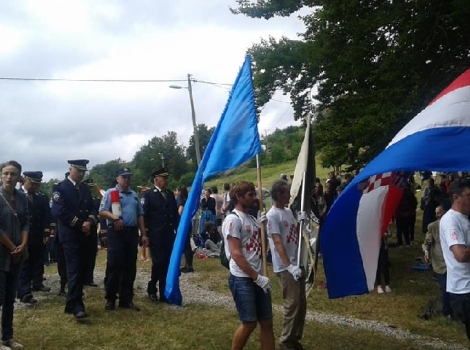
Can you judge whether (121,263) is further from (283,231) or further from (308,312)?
(308,312)

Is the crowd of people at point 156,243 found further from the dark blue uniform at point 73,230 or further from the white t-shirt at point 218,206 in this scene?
the white t-shirt at point 218,206

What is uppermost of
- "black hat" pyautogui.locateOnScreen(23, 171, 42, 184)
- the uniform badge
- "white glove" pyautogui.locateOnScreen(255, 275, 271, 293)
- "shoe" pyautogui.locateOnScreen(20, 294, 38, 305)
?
"black hat" pyautogui.locateOnScreen(23, 171, 42, 184)

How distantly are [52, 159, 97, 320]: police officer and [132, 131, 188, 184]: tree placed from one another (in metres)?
53.2

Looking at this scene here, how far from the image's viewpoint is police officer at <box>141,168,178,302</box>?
837 centimetres

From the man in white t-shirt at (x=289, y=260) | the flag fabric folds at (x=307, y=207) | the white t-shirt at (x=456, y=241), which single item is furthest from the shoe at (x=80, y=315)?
the white t-shirt at (x=456, y=241)

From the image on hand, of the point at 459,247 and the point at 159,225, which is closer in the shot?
the point at 459,247

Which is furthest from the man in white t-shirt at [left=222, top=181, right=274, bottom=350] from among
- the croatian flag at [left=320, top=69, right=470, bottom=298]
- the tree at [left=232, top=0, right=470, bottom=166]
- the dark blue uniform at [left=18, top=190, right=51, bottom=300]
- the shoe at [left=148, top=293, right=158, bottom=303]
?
the tree at [left=232, top=0, right=470, bottom=166]

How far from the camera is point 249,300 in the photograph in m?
5.12

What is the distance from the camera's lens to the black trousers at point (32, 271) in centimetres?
849

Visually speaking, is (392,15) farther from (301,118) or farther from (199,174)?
(199,174)

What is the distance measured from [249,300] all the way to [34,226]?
17.2 feet

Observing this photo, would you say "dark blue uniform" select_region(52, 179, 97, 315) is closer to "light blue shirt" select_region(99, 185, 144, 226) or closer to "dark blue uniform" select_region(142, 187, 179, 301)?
"light blue shirt" select_region(99, 185, 144, 226)

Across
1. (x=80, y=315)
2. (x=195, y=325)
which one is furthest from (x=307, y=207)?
(x=80, y=315)

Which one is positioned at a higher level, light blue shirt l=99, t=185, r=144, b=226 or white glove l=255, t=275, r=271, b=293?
light blue shirt l=99, t=185, r=144, b=226
